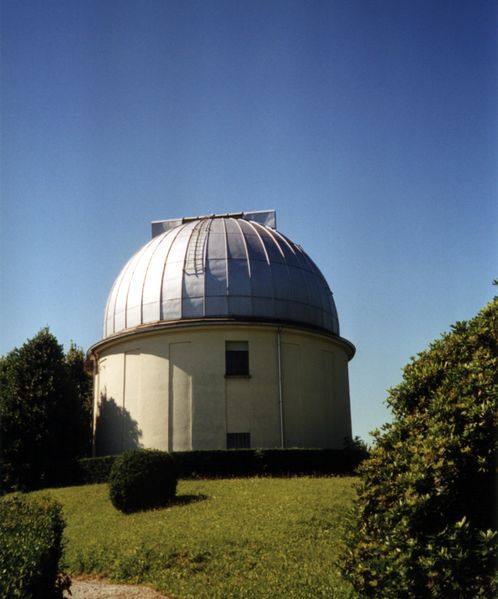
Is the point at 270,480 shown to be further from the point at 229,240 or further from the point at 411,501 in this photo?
the point at 411,501

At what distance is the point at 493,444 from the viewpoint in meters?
6.35

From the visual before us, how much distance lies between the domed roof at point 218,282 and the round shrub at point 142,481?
8737mm

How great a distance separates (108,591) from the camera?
10.9 m

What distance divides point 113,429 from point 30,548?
2153 centimetres

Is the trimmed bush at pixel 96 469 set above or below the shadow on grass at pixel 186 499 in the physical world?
above

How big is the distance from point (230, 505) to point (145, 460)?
10.8 feet

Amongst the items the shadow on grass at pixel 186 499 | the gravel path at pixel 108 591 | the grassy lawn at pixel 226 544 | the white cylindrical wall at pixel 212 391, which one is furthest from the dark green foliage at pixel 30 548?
the white cylindrical wall at pixel 212 391

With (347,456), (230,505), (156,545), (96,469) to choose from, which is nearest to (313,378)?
(347,456)

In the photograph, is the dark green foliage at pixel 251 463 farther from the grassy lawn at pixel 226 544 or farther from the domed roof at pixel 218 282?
the domed roof at pixel 218 282

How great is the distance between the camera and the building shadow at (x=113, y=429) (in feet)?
89.0

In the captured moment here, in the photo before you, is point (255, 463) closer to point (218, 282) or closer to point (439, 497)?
point (218, 282)

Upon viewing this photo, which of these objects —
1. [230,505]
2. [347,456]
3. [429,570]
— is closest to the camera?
[429,570]

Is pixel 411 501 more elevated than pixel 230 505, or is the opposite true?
pixel 411 501

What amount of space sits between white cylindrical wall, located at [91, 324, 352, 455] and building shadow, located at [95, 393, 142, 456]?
4 cm
